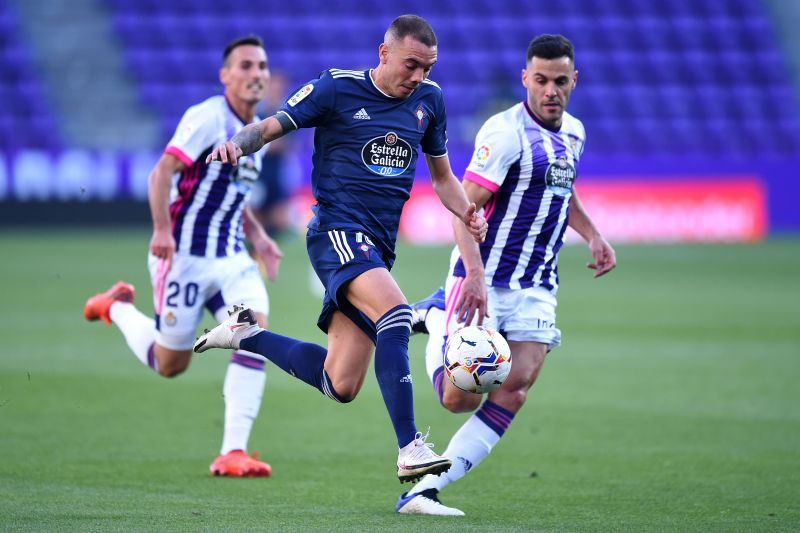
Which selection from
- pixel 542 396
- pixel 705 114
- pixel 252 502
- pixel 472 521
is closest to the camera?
pixel 472 521

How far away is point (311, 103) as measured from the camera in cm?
554

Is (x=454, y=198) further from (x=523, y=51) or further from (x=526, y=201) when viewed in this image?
(x=523, y=51)

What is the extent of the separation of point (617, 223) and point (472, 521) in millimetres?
19173

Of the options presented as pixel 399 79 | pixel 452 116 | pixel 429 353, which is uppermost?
pixel 452 116

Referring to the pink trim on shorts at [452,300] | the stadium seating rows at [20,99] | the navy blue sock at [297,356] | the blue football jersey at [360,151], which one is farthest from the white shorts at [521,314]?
the stadium seating rows at [20,99]

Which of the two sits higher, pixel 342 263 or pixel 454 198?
pixel 454 198

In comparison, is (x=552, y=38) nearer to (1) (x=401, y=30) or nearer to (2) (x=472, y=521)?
(1) (x=401, y=30)

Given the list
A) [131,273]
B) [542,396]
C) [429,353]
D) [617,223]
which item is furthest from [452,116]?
[429,353]

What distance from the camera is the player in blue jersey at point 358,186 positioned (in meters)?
5.45

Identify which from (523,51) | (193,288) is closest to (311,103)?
(193,288)

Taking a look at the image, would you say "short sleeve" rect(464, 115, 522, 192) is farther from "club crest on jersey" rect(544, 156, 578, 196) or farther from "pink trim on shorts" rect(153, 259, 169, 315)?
"pink trim on shorts" rect(153, 259, 169, 315)

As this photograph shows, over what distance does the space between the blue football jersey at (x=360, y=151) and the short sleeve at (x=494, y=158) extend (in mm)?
428

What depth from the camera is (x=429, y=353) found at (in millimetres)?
6348

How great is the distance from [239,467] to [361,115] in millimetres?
1986
